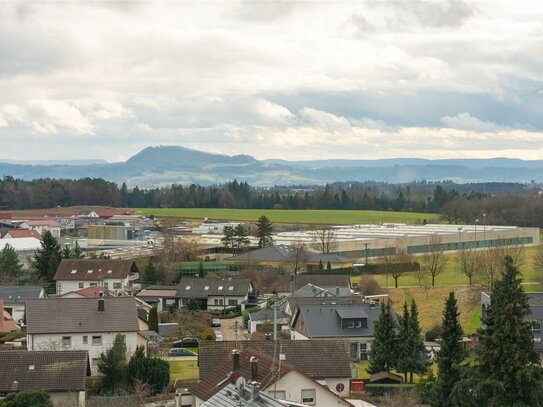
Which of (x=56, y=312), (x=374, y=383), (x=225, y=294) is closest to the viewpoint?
(x=374, y=383)

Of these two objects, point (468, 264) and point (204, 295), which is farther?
point (468, 264)

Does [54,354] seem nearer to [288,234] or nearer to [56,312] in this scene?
[56,312]

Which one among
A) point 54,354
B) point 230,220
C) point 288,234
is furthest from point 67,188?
point 54,354

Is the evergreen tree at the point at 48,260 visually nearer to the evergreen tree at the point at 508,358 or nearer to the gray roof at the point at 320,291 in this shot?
the gray roof at the point at 320,291

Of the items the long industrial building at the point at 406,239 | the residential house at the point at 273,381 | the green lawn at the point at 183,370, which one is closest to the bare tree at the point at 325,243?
the long industrial building at the point at 406,239

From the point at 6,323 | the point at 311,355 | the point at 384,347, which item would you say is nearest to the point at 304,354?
the point at 311,355

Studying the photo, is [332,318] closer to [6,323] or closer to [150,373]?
[150,373]
